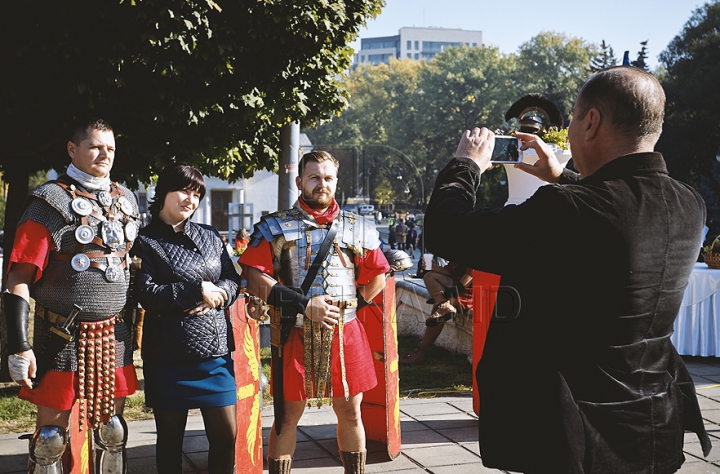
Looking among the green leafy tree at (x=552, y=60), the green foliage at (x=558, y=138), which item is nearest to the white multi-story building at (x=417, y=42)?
the green leafy tree at (x=552, y=60)

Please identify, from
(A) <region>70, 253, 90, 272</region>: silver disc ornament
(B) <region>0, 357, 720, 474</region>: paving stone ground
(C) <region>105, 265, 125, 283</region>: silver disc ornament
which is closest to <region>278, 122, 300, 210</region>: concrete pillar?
(B) <region>0, 357, 720, 474</region>: paving stone ground

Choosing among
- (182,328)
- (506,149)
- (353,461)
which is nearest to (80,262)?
(182,328)

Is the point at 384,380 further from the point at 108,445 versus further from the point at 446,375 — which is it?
the point at 446,375

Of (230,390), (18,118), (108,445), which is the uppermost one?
(18,118)

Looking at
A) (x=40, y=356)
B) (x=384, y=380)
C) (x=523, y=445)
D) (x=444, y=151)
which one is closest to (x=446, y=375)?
(x=384, y=380)

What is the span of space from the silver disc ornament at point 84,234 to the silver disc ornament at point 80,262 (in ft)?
0.20

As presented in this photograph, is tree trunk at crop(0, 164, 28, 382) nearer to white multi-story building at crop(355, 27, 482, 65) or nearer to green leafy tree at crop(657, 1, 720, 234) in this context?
green leafy tree at crop(657, 1, 720, 234)

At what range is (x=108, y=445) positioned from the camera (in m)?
3.12

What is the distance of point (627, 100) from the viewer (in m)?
1.75

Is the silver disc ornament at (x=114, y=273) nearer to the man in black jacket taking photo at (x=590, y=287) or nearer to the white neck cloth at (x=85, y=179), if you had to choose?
the white neck cloth at (x=85, y=179)

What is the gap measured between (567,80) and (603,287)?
60450 millimetres

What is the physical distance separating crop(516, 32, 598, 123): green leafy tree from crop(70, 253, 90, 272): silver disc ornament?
58.0m

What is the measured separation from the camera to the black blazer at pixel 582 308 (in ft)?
5.59

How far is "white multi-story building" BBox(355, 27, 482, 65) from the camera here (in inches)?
5123
